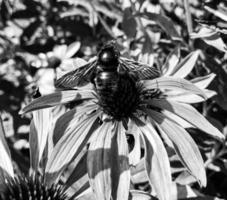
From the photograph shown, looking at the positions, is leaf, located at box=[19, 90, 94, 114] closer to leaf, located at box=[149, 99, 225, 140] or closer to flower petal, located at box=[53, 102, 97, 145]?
flower petal, located at box=[53, 102, 97, 145]

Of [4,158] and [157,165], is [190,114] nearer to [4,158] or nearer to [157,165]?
[157,165]

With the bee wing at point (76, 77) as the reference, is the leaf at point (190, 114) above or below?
below

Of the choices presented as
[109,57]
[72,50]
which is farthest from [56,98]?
[72,50]

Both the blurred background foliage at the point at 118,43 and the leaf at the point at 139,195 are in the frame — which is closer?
the leaf at the point at 139,195

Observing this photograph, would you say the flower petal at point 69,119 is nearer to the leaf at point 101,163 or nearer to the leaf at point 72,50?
the leaf at point 101,163

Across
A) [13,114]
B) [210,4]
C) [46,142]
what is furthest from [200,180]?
[13,114]

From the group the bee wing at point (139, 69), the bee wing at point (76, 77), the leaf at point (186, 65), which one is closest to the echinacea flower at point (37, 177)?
the bee wing at point (76, 77)
